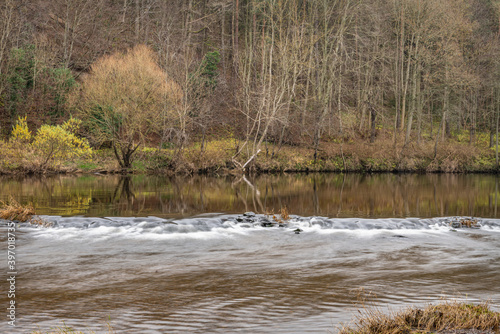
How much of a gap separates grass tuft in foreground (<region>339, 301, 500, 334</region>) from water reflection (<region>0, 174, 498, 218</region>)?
1235cm

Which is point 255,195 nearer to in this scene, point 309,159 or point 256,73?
point 309,159

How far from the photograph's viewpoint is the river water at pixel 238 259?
24.6ft

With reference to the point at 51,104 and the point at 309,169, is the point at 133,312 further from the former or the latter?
the point at 51,104

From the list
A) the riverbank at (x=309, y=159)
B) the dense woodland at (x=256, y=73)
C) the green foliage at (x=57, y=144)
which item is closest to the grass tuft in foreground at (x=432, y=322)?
the dense woodland at (x=256, y=73)

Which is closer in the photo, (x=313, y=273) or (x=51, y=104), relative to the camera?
(x=313, y=273)

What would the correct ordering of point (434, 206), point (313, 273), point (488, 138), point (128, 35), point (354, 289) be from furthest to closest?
point (128, 35) < point (488, 138) < point (434, 206) < point (313, 273) < point (354, 289)

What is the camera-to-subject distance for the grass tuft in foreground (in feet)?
19.0

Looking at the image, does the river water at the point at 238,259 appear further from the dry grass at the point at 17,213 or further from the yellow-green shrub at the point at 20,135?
the yellow-green shrub at the point at 20,135

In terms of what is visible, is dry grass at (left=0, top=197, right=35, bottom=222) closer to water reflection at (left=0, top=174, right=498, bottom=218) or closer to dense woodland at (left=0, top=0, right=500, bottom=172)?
water reflection at (left=0, top=174, right=498, bottom=218)

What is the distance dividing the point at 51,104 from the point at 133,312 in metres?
35.0

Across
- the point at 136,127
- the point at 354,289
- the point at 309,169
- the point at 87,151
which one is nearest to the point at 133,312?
the point at 354,289

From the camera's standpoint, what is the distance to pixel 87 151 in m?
34.6

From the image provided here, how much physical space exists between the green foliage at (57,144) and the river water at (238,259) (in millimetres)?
8219

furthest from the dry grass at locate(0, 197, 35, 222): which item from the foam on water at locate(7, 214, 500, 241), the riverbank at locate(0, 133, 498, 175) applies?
the riverbank at locate(0, 133, 498, 175)
